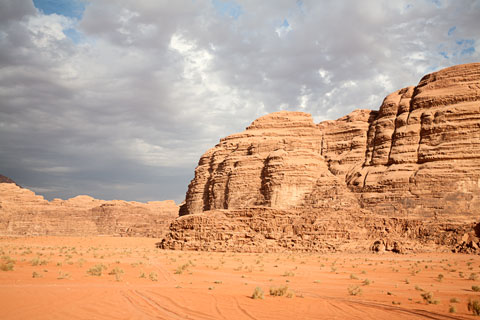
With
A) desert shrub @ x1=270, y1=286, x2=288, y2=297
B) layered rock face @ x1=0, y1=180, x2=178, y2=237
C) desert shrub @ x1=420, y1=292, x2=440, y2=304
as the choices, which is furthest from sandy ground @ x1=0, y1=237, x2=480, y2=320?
layered rock face @ x1=0, y1=180, x2=178, y2=237

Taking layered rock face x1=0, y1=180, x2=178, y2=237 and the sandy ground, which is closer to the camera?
the sandy ground

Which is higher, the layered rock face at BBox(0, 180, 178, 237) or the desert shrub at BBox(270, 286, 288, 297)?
the layered rock face at BBox(0, 180, 178, 237)

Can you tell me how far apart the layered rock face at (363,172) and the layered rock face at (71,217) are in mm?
26564

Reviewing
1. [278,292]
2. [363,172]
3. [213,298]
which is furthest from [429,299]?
[363,172]

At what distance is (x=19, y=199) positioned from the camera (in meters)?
93.9

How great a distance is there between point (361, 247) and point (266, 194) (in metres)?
19.0

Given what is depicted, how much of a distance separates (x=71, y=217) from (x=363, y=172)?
65840 millimetres

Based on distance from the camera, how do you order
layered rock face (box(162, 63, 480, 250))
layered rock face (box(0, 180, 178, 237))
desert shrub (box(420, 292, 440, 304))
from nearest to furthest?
desert shrub (box(420, 292, 440, 304)) → layered rock face (box(162, 63, 480, 250)) → layered rock face (box(0, 180, 178, 237))

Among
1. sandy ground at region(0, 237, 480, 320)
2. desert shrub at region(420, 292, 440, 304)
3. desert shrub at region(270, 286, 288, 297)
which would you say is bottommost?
sandy ground at region(0, 237, 480, 320)

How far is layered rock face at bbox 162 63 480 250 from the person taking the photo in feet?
143

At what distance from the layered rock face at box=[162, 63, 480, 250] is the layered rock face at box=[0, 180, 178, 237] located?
87.2ft

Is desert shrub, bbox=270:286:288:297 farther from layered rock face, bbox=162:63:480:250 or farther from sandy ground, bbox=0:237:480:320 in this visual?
layered rock face, bbox=162:63:480:250

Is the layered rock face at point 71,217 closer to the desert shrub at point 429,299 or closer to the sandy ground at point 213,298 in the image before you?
the sandy ground at point 213,298

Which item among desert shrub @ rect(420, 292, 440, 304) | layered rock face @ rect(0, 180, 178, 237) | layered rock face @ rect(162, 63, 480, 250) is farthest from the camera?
layered rock face @ rect(0, 180, 178, 237)
